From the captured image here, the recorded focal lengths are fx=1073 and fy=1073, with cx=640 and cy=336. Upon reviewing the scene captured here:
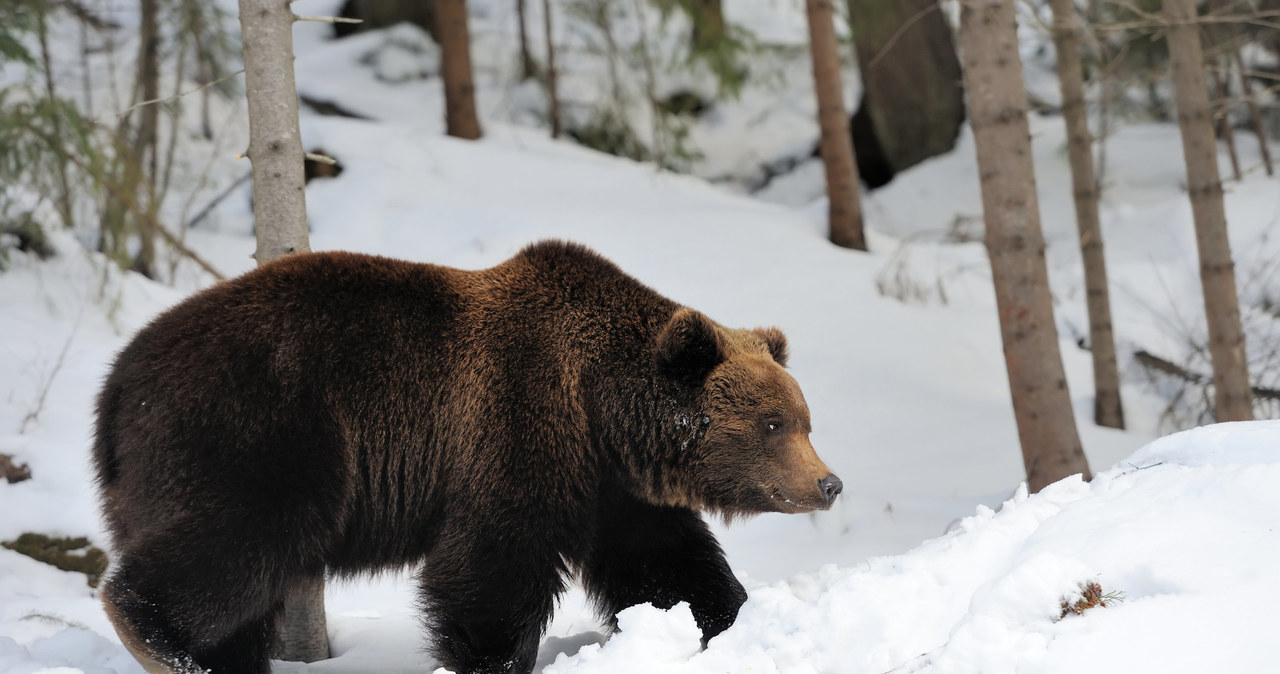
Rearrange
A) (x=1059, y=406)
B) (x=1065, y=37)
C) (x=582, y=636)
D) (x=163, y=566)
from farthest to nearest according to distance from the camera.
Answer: (x=1065, y=37)
(x=1059, y=406)
(x=582, y=636)
(x=163, y=566)

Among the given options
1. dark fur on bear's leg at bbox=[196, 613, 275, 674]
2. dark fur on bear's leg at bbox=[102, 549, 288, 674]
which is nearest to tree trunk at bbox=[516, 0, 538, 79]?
dark fur on bear's leg at bbox=[196, 613, 275, 674]

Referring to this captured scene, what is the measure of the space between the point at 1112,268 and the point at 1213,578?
1123cm

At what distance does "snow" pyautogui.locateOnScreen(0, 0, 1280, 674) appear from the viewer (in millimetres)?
2830

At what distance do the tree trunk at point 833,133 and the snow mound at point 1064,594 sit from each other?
317 inches

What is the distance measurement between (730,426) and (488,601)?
45.2 inches

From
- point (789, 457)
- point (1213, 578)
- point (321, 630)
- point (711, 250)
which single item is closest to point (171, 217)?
point (711, 250)

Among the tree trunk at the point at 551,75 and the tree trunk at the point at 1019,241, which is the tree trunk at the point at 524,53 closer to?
the tree trunk at the point at 551,75

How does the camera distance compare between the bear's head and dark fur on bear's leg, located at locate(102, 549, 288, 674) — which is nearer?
dark fur on bear's leg, located at locate(102, 549, 288, 674)

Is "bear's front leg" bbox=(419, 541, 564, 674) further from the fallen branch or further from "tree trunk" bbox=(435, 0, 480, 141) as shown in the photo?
"tree trunk" bbox=(435, 0, 480, 141)

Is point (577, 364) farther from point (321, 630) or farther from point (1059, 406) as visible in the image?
point (1059, 406)

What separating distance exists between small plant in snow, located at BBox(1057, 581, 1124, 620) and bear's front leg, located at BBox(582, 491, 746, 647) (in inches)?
71.2

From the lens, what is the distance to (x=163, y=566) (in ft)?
11.9

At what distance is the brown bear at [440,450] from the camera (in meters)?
3.67

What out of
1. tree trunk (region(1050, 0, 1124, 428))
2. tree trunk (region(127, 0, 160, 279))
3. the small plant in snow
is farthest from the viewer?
tree trunk (region(127, 0, 160, 279))
